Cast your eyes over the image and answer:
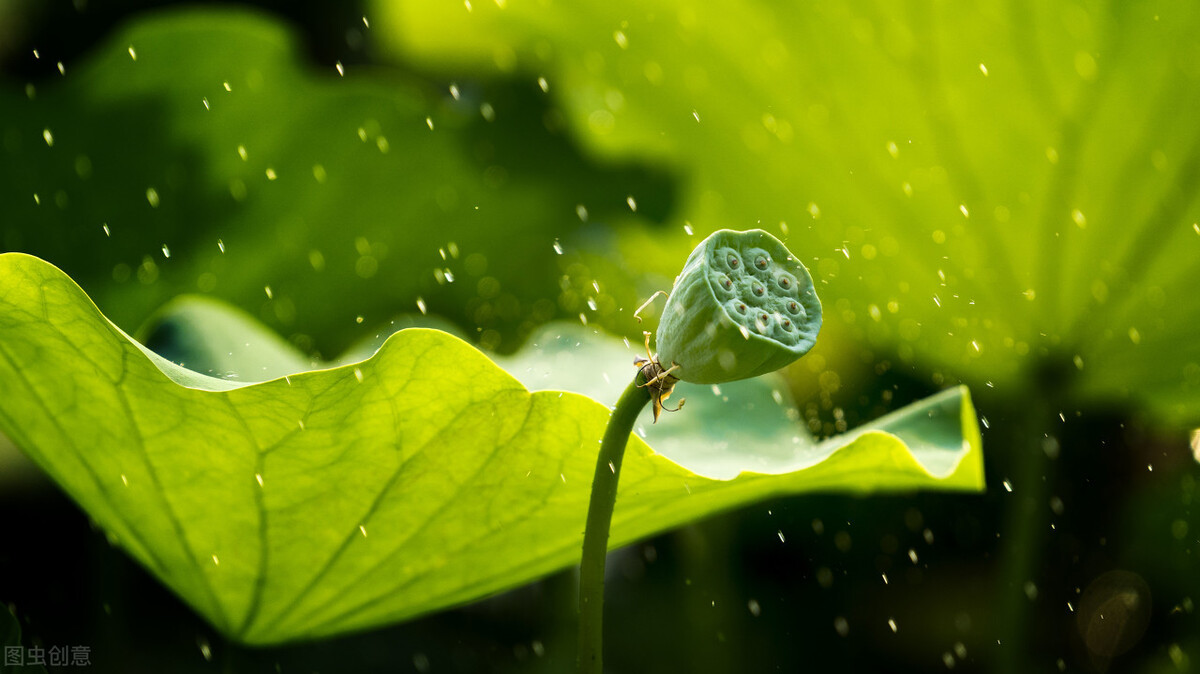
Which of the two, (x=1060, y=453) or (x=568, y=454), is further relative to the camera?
(x=1060, y=453)

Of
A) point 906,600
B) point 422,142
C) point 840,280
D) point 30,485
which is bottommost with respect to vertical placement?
point 906,600

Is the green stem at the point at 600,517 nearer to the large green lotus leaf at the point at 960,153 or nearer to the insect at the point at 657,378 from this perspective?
the insect at the point at 657,378

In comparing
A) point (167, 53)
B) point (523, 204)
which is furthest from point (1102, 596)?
point (167, 53)

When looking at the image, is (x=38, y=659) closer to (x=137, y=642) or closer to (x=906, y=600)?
(x=137, y=642)

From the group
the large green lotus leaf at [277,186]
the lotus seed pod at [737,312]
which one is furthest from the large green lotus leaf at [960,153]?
the lotus seed pod at [737,312]

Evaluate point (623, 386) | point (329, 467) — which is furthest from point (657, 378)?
point (623, 386)

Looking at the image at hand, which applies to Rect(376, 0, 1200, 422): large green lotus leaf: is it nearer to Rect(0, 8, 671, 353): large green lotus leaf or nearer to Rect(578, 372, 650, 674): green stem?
Rect(0, 8, 671, 353): large green lotus leaf

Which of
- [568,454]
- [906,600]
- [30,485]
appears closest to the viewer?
[568,454]
